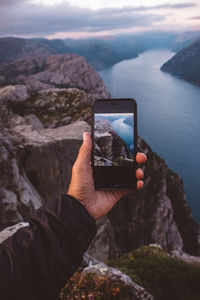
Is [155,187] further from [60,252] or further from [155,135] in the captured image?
[155,135]

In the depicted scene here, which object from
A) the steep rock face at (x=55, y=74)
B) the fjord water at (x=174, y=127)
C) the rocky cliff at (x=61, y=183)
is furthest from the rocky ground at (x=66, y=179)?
the steep rock face at (x=55, y=74)

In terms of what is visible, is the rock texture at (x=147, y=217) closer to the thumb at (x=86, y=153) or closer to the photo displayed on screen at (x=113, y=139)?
the photo displayed on screen at (x=113, y=139)

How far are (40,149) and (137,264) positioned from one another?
32.2 feet

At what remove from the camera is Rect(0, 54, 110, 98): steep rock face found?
Answer: 124 metres

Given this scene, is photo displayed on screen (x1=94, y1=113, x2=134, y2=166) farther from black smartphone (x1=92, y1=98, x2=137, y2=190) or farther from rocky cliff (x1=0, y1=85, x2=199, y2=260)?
rocky cliff (x1=0, y1=85, x2=199, y2=260)

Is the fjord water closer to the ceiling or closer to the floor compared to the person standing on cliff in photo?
closer to the floor

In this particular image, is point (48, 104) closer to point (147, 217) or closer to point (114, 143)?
point (147, 217)

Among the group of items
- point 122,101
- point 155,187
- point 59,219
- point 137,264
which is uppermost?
point 122,101

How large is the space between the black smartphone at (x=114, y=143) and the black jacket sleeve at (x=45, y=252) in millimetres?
1302

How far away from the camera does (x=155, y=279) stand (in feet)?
22.2

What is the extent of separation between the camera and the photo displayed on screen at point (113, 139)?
4.25m

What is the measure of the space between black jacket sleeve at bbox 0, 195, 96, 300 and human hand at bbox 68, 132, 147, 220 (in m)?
0.63

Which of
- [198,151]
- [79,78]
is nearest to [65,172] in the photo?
[198,151]

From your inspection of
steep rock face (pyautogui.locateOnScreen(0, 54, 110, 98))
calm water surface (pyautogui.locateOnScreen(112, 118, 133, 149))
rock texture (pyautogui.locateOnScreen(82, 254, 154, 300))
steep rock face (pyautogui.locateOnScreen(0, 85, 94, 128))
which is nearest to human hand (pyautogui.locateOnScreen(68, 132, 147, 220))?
calm water surface (pyautogui.locateOnScreen(112, 118, 133, 149))
